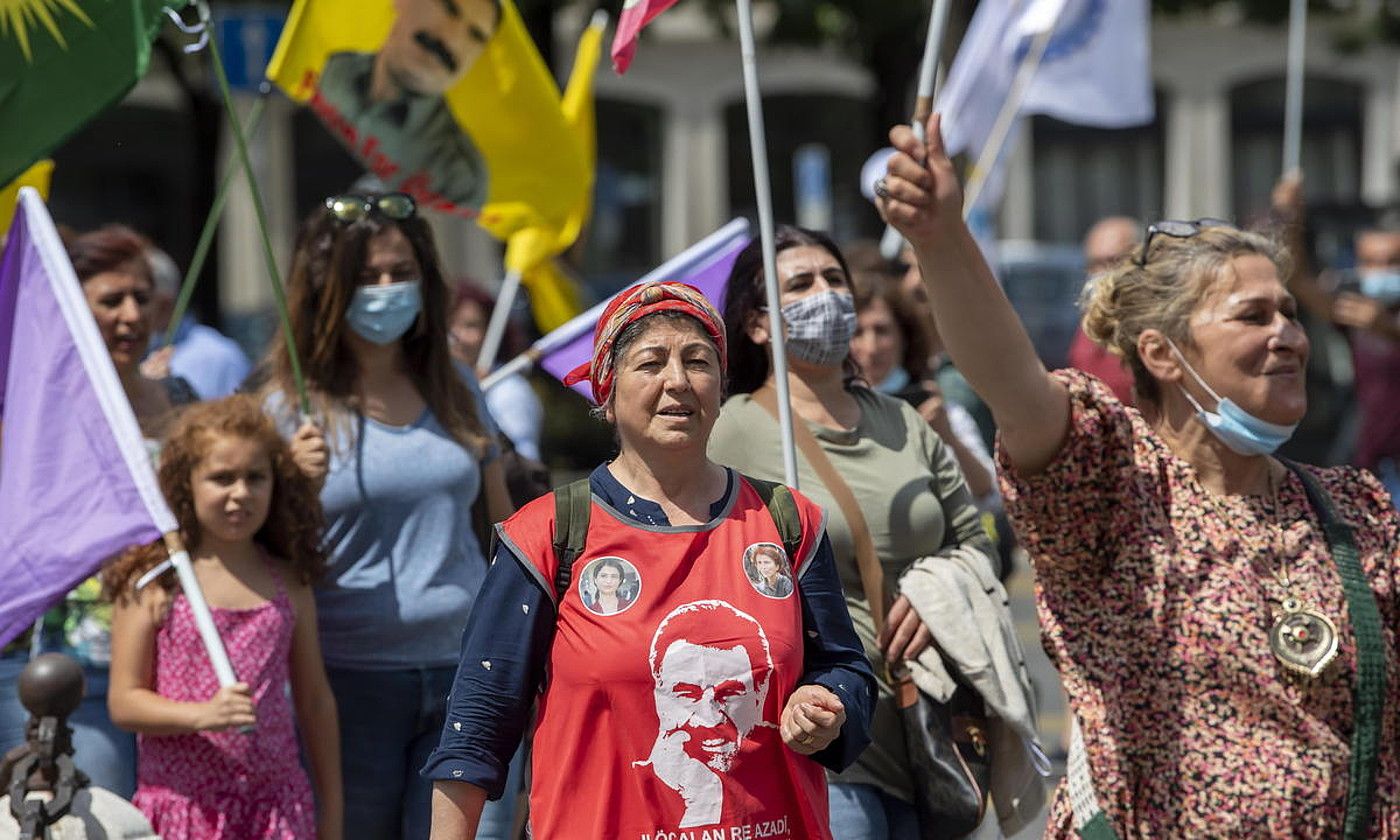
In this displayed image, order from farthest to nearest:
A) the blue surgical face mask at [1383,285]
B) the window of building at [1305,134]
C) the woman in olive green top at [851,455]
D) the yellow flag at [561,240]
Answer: the window of building at [1305,134], the blue surgical face mask at [1383,285], the yellow flag at [561,240], the woman in olive green top at [851,455]

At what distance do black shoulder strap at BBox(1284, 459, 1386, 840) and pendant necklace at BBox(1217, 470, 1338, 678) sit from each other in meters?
0.06

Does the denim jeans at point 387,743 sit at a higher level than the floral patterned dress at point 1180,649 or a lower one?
lower

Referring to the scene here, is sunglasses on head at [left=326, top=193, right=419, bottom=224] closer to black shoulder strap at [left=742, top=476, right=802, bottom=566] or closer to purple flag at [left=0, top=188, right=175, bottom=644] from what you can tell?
purple flag at [left=0, top=188, right=175, bottom=644]

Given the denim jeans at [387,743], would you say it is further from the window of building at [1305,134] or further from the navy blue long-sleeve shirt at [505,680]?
the window of building at [1305,134]

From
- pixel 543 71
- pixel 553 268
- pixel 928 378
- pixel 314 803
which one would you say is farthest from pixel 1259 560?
pixel 553 268

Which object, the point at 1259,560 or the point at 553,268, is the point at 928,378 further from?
the point at 1259,560

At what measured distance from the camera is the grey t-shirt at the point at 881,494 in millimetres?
4512

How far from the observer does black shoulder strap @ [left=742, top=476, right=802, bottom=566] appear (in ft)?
11.8

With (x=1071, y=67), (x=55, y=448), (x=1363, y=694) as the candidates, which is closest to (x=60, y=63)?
(x=55, y=448)

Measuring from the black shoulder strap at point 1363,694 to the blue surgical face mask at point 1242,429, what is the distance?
0.22m

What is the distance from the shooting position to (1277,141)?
113 ft

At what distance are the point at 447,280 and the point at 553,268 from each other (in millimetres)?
2506

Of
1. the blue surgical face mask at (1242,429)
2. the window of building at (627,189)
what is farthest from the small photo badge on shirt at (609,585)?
the window of building at (627,189)

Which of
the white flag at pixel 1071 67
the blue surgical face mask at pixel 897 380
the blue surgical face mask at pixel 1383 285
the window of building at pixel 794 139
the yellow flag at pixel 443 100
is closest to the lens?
the yellow flag at pixel 443 100
